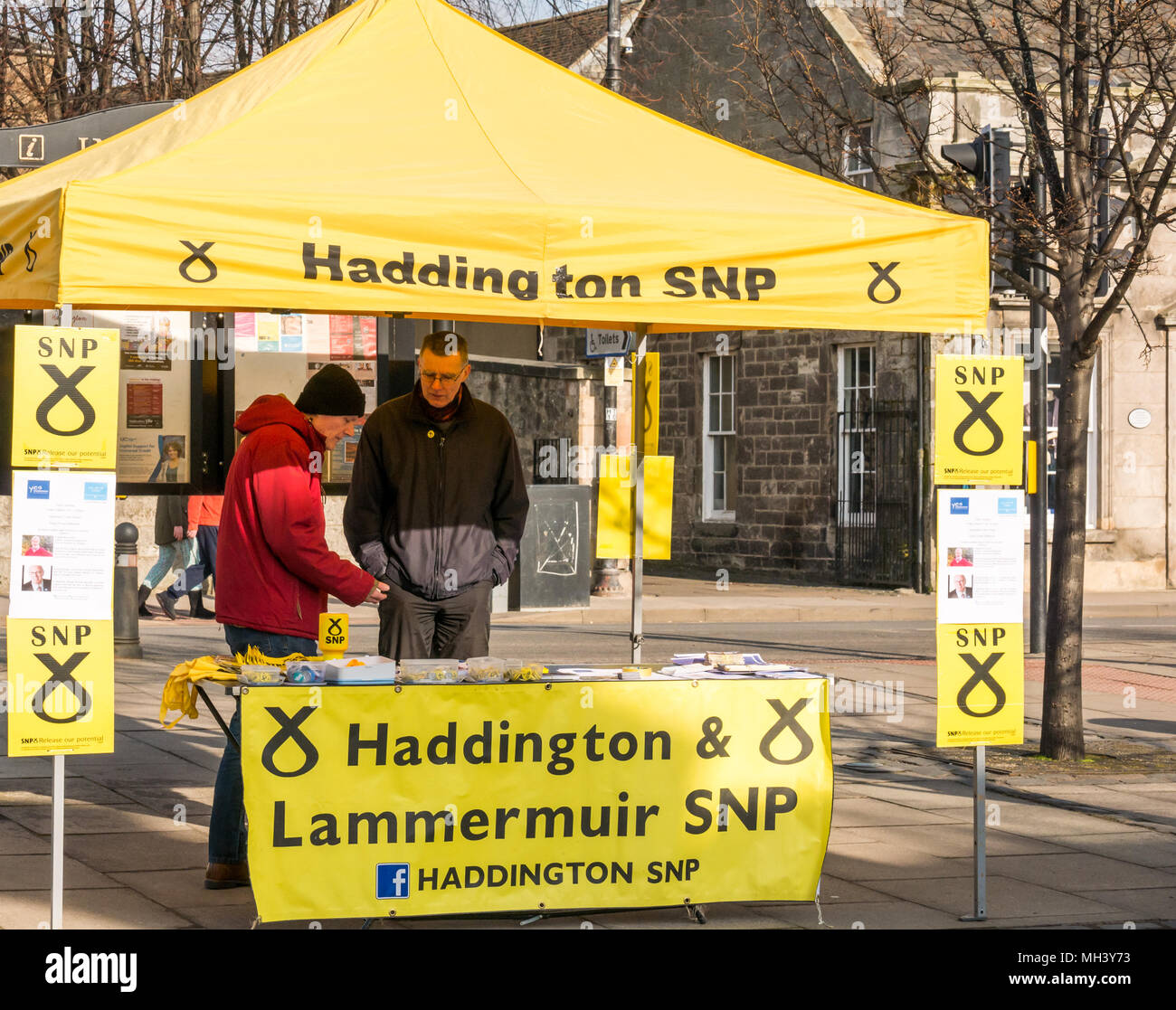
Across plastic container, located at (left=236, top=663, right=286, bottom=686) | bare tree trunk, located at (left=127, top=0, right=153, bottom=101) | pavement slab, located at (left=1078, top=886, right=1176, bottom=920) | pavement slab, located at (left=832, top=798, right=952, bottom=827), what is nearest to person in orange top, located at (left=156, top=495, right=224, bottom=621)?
bare tree trunk, located at (left=127, top=0, right=153, bottom=101)

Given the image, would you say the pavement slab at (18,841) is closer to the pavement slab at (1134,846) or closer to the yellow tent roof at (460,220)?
the yellow tent roof at (460,220)

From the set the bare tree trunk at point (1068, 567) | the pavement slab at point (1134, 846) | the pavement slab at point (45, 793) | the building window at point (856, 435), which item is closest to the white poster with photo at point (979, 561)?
the pavement slab at point (1134, 846)

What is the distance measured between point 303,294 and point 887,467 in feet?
60.1

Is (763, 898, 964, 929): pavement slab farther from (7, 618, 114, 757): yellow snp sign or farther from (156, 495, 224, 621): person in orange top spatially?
(156, 495, 224, 621): person in orange top

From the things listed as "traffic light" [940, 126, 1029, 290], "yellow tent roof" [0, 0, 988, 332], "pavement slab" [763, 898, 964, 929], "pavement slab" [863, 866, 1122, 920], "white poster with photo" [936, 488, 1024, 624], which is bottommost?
"pavement slab" [863, 866, 1122, 920]

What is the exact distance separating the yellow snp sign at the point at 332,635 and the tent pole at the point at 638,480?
6.65ft

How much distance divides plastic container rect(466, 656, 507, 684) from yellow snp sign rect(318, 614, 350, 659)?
68cm

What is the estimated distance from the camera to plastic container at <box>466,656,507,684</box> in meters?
5.52

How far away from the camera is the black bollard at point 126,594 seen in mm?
13031

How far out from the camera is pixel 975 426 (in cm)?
599

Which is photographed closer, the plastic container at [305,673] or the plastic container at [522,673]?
the plastic container at [305,673]

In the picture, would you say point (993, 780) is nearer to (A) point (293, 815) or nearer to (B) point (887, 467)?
(A) point (293, 815)

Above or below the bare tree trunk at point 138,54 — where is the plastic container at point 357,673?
below
